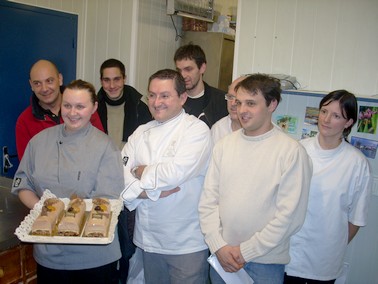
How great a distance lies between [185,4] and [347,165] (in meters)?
2.37

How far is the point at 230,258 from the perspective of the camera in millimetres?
1459

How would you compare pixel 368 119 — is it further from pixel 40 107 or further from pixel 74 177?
pixel 40 107

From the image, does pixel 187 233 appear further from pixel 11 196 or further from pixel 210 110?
pixel 11 196

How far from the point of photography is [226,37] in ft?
11.8

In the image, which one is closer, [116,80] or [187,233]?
[187,233]

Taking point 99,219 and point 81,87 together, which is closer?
point 99,219

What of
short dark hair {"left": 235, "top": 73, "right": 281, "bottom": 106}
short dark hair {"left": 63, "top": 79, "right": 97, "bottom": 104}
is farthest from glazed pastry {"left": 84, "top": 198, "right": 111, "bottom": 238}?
short dark hair {"left": 235, "top": 73, "right": 281, "bottom": 106}

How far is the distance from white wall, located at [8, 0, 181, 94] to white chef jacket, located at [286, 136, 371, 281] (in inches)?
81.8

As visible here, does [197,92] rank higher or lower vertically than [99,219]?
higher

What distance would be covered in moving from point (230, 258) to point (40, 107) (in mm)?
1432

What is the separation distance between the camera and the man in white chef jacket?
1572mm

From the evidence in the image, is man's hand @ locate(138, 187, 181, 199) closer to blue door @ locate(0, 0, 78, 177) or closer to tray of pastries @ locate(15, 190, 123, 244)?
tray of pastries @ locate(15, 190, 123, 244)

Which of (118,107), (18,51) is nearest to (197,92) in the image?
(118,107)

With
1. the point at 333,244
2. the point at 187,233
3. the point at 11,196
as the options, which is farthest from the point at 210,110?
the point at 11,196
